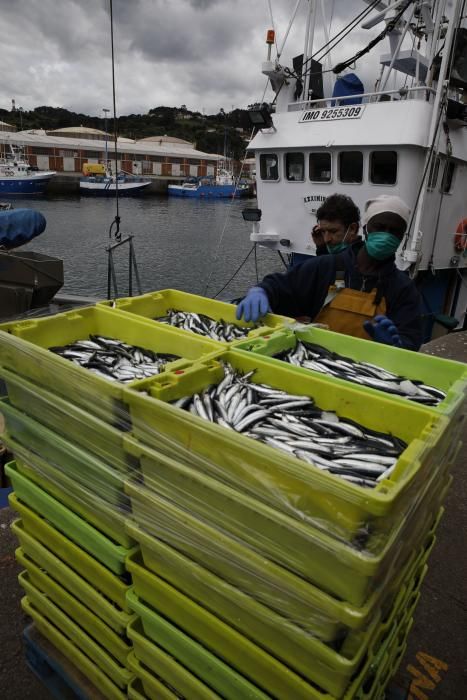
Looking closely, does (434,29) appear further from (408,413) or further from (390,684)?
(390,684)

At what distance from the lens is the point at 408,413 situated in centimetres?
172

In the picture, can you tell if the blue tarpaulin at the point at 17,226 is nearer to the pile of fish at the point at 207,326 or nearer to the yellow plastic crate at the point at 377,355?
the pile of fish at the point at 207,326

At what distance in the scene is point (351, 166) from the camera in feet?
33.3

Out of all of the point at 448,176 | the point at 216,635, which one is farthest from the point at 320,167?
the point at 216,635

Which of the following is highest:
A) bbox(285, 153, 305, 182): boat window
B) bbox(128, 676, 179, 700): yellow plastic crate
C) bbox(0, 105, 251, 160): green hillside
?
bbox(0, 105, 251, 160): green hillside

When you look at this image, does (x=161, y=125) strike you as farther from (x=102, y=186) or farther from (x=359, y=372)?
(x=359, y=372)

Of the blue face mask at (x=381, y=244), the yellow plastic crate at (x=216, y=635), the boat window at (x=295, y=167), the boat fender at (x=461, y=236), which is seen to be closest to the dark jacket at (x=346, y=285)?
the blue face mask at (x=381, y=244)

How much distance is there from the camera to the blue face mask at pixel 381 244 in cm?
290

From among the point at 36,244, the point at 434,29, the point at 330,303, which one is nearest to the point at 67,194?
the point at 36,244

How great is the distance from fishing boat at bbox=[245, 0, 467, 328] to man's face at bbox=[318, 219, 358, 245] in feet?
16.3

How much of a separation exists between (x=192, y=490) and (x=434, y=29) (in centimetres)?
1083

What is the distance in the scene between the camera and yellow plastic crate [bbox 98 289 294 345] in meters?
2.96

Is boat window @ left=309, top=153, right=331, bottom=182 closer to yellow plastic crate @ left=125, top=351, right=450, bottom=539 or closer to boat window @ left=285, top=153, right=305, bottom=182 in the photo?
boat window @ left=285, top=153, right=305, bottom=182

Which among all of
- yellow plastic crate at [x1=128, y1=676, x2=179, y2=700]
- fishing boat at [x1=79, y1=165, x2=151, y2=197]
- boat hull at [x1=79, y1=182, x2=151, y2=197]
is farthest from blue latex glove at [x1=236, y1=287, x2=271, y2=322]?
boat hull at [x1=79, y1=182, x2=151, y2=197]
